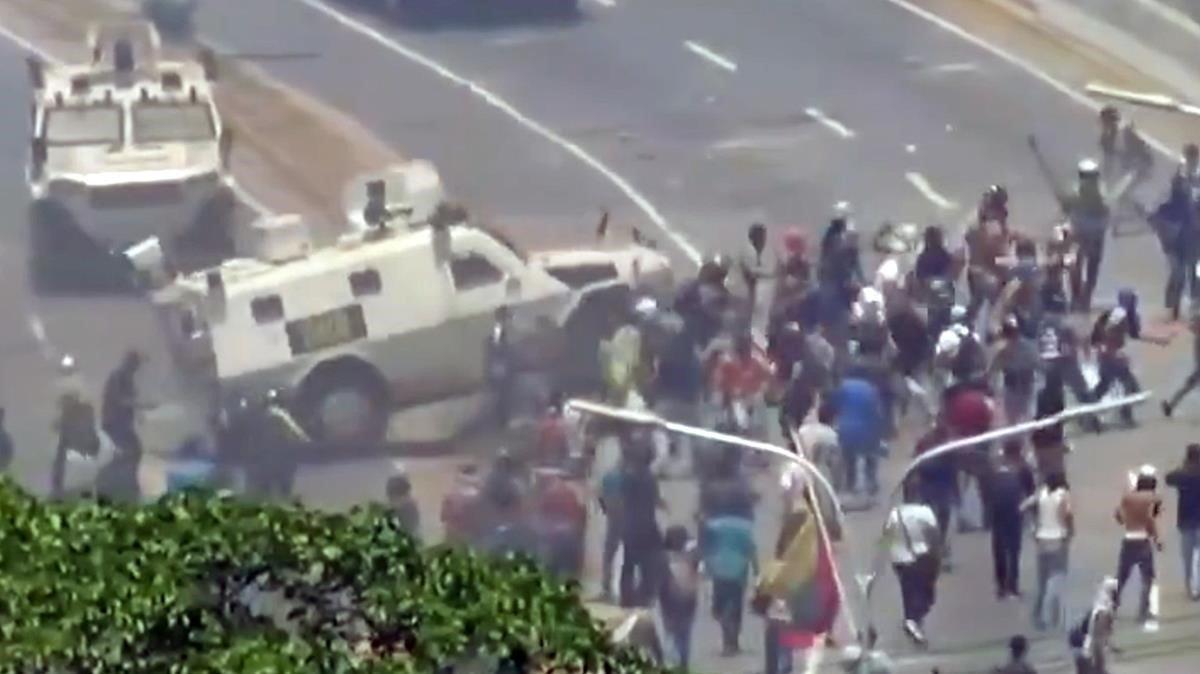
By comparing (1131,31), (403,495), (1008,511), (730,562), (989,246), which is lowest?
(730,562)

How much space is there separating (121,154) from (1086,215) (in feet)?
19.0

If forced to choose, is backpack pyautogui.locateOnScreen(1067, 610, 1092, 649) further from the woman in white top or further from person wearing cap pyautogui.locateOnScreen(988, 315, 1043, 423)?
person wearing cap pyautogui.locateOnScreen(988, 315, 1043, 423)

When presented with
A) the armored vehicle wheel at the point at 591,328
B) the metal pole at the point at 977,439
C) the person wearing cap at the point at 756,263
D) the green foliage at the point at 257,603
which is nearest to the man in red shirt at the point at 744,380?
the person wearing cap at the point at 756,263

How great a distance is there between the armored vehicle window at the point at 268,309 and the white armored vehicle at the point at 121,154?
0.44 meters

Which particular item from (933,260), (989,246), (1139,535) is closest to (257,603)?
(1139,535)

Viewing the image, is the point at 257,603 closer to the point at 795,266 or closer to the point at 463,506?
the point at 463,506

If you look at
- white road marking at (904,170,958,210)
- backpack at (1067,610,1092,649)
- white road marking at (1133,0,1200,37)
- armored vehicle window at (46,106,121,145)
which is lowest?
backpack at (1067,610,1092,649)

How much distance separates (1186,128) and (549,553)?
4.83m

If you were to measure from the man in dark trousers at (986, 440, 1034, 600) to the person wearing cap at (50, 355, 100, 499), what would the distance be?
5.17 meters

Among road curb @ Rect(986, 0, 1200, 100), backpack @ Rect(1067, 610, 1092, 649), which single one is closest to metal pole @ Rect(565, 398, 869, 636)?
backpack @ Rect(1067, 610, 1092, 649)

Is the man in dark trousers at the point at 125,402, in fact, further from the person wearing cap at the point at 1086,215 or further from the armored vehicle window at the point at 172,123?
the person wearing cap at the point at 1086,215

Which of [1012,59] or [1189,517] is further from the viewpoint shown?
[1012,59]

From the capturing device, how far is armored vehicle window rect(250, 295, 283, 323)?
19078mm

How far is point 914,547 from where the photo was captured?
61.9ft
